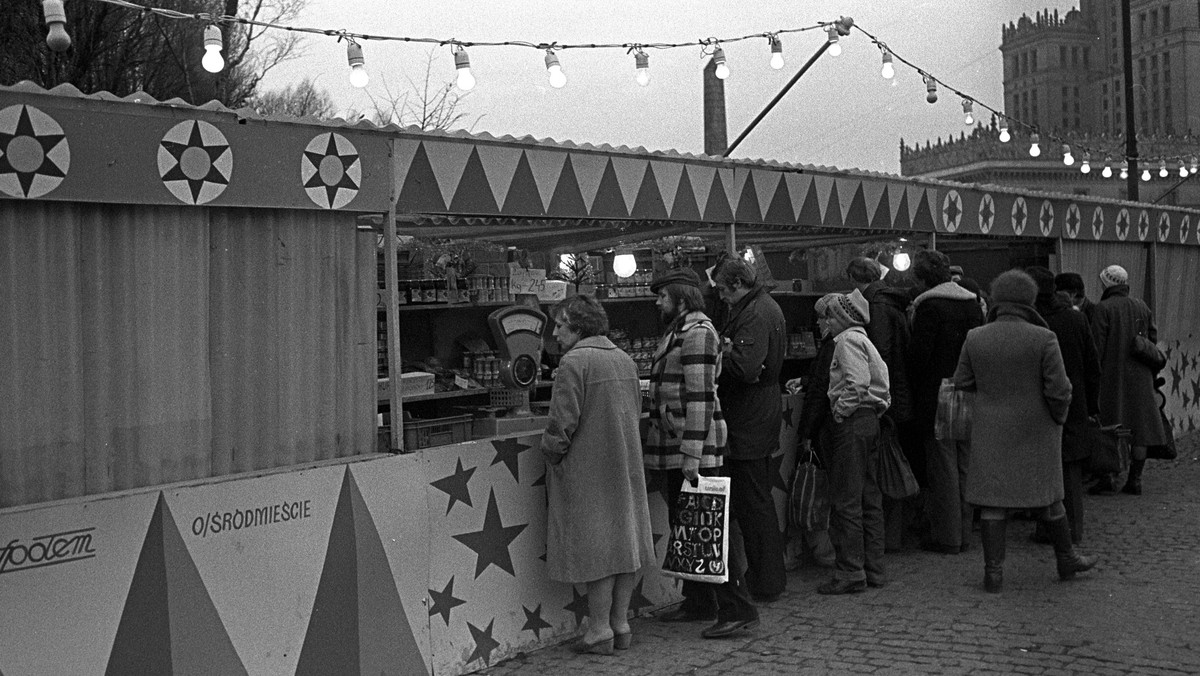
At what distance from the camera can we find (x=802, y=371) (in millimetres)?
10328

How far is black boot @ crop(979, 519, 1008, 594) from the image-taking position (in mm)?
6664

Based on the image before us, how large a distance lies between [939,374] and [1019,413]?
118 cm

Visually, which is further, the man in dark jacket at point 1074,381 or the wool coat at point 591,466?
the man in dark jacket at point 1074,381

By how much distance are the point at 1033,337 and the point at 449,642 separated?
3.62 m

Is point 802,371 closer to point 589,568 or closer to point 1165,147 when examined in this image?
point 589,568

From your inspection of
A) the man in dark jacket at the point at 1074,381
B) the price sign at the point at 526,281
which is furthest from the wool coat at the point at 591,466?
the man in dark jacket at the point at 1074,381

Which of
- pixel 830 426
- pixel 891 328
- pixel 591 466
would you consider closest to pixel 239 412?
pixel 591 466

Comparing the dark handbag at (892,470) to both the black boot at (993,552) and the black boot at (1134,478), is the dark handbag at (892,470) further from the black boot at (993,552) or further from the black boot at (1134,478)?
the black boot at (1134,478)

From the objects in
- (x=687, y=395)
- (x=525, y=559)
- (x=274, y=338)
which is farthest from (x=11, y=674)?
(x=687, y=395)

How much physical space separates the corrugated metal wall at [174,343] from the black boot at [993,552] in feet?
11.9

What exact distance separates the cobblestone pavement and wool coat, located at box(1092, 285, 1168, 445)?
6.49 feet

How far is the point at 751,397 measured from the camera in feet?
20.7

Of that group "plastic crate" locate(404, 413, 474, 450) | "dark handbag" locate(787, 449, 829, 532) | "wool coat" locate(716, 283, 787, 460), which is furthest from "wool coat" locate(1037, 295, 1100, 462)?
"plastic crate" locate(404, 413, 474, 450)

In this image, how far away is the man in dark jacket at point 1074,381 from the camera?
736cm
